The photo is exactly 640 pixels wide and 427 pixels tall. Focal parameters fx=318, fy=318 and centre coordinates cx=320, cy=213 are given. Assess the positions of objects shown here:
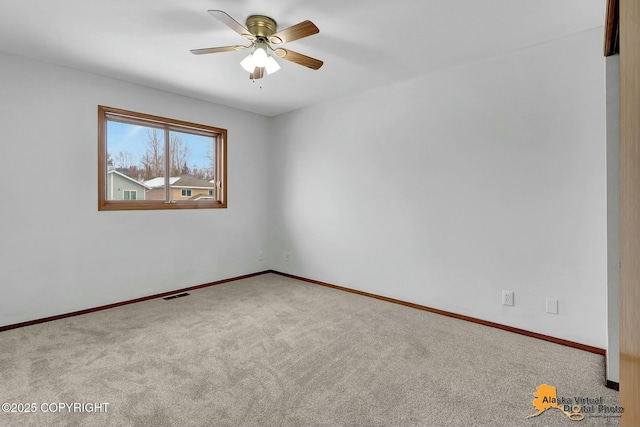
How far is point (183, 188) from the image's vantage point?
4148 millimetres

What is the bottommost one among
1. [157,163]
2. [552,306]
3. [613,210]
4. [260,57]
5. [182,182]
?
[552,306]

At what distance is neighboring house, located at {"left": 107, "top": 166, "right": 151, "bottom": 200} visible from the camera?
11.5ft

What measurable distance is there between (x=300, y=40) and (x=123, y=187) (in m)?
2.58

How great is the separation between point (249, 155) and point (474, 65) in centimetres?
309

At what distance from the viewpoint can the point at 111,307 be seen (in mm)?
3404

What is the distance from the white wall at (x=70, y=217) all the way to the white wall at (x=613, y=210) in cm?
402

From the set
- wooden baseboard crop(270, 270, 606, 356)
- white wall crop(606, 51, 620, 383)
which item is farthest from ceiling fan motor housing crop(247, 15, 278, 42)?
wooden baseboard crop(270, 270, 606, 356)

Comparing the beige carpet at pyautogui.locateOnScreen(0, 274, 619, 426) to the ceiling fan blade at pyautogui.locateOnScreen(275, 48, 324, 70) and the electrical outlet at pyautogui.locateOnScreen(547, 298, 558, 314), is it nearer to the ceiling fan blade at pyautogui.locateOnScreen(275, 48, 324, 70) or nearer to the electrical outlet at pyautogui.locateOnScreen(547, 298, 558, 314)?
the electrical outlet at pyautogui.locateOnScreen(547, 298, 558, 314)

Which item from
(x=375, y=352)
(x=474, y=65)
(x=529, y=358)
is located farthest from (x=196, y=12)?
(x=529, y=358)

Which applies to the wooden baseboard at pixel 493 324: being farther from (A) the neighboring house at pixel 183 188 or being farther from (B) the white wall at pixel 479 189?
(A) the neighboring house at pixel 183 188

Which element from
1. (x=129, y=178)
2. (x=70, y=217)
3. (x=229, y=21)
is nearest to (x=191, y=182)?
(x=129, y=178)

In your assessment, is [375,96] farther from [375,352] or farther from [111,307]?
[111,307]

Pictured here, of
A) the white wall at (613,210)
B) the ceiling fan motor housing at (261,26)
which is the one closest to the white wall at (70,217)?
the ceiling fan motor housing at (261,26)

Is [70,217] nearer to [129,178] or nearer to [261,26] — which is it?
[129,178]
